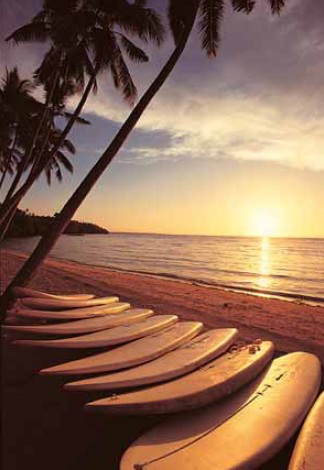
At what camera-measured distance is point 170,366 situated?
3787 millimetres

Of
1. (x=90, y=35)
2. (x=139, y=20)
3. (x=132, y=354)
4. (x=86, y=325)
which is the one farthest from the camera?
(x=90, y=35)

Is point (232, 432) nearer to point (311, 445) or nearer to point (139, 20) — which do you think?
point (311, 445)

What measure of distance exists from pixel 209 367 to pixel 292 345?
3.81 m

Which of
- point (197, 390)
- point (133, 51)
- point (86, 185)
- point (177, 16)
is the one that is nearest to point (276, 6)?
point (177, 16)

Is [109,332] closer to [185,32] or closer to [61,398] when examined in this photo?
[61,398]

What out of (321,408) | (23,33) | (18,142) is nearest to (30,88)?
(18,142)

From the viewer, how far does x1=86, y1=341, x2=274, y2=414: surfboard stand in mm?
2852

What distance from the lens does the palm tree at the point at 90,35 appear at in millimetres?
8196

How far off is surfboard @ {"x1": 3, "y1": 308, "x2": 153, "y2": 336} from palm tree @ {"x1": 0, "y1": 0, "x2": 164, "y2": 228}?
5.53 m

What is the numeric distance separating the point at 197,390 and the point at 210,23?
7.80 m

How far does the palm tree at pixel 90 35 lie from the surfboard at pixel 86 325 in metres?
5.53

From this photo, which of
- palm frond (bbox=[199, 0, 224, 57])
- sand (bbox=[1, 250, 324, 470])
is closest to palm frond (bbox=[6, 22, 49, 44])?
palm frond (bbox=[199, 0, 224, 57])

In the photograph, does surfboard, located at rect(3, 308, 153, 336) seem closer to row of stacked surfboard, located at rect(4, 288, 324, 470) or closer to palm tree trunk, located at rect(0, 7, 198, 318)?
row of stacked surfboard, located at rect(4, 288, 324, 470)

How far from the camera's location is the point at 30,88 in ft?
53.4
